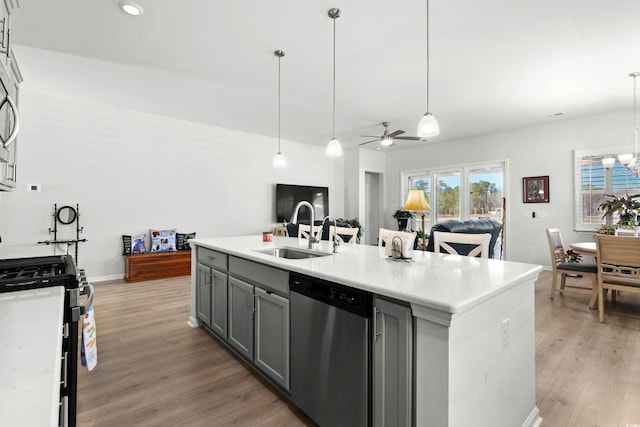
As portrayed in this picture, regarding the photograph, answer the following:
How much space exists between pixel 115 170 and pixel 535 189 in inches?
299

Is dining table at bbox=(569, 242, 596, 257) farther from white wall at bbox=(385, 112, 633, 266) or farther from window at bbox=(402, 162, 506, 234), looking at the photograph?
window at bbox=(402, 162, 506, 234)

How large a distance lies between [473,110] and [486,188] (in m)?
2.44

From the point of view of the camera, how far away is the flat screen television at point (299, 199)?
7039 millimetres

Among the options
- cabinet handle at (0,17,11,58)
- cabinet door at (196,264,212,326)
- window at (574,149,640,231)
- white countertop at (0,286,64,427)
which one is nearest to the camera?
white countertop at (0,286,64,427)

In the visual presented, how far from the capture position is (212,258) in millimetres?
2682

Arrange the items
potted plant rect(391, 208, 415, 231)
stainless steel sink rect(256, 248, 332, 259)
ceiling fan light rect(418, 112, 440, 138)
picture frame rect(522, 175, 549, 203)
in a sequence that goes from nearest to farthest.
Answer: ceiling fan light rect(418, 112, 440, 138) → stainless steel sink rect(256, 248, 332, 259) → picture frame rect(522, 175, 549, 203) → potted plant rect(391, 208, 415, 231)

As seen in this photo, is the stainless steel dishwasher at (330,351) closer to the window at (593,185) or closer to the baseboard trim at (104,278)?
the baseboard trim at (104,278)

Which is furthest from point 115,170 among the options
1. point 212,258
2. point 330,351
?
point 330,351

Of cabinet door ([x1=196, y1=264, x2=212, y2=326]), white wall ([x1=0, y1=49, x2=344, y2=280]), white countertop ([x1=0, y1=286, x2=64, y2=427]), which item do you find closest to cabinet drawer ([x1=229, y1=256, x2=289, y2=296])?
cabinet door ([x1=196, y1=264, x2=212, y2=326])

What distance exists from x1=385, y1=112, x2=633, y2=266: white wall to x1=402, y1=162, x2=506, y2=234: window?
26cm

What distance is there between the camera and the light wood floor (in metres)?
1.75

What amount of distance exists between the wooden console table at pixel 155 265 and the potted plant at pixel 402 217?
202 inches

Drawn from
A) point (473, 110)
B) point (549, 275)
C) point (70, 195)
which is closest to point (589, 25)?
point (473, 110)

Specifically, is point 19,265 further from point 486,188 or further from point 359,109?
point 486,188
